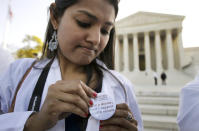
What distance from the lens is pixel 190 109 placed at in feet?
4.17

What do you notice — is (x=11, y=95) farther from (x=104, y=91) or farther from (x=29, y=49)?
(x=29, y=49)

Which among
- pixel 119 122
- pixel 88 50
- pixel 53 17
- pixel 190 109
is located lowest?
pixel 190 109

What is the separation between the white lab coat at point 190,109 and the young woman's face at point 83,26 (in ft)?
3.74

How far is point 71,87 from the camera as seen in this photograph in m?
0.66

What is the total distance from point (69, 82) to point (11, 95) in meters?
0.66

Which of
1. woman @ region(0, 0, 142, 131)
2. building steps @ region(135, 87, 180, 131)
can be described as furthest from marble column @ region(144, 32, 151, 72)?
woman @ region(0, 0, 142, 131)

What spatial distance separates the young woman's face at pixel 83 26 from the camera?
914 mm

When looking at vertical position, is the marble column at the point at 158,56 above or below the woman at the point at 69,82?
below

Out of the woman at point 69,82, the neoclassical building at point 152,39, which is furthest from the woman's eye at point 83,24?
the neoclassical building at point 152,39

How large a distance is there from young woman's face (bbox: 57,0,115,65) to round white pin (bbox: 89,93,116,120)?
374mm

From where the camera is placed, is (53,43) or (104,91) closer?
(104,91)

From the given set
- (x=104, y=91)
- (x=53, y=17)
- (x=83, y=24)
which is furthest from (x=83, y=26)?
(x=104, y=91)

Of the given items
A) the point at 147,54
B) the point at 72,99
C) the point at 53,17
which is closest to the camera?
the point at 72,99

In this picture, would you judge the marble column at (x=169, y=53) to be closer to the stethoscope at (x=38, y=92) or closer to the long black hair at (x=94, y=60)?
the long black hair at (x=94, y=60)
